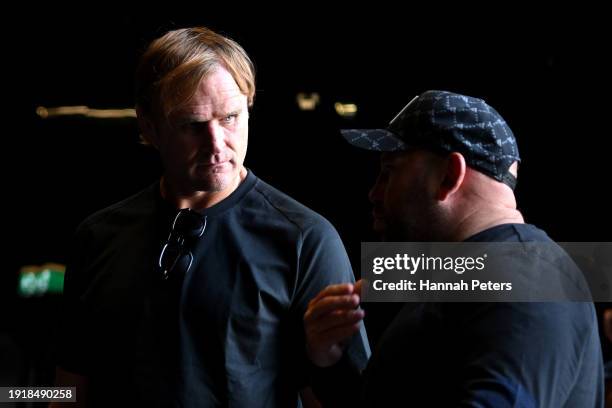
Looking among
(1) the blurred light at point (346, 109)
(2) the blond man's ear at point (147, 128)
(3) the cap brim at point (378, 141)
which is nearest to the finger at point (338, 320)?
(3) the cap brim at point (378, 141)

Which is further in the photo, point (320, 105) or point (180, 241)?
point (320, 105)

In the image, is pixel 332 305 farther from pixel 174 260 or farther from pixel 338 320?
pixel 174 260

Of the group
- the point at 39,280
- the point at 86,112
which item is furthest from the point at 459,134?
the point at 39,280

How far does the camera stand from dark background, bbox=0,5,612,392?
16.4ft

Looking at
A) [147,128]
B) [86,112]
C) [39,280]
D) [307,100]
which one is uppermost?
[147,128]

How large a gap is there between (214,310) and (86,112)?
17.6 ft

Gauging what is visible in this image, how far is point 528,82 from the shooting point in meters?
5.21

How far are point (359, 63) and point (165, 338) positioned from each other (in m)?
4.06

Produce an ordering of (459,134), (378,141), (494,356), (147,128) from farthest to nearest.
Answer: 1. (147,128)
2. (378,141)
3. (459,134)
4. (494,356)

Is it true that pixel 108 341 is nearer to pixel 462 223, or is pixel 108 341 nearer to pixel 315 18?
pixel 462 223

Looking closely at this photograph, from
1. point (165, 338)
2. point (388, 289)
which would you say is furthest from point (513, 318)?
point (165, 338)

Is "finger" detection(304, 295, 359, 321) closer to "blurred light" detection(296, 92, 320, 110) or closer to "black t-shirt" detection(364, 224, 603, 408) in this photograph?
"black t-shirt" detection(364, 224, 603, 408)

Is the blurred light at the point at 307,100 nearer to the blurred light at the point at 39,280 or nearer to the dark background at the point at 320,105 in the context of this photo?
the dark background at the point at 320,105

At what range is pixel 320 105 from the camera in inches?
245
